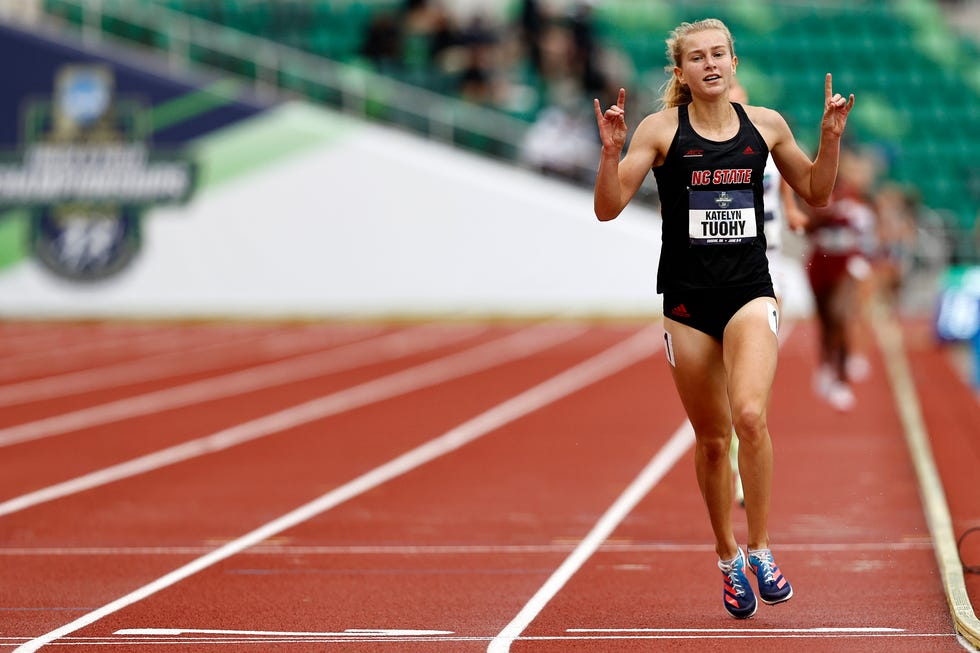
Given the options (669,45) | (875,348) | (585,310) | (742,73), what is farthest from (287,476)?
(742,73)

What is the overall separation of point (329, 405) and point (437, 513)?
608cm

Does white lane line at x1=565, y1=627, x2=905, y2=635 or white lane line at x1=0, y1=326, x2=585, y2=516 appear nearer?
white lane line at x1=565, y1=627, x2=905, y2=635

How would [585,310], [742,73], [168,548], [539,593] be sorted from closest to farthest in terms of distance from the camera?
[539,593] < [168,548] < [585,310] < [742,73]

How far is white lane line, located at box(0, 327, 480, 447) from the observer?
1368cm

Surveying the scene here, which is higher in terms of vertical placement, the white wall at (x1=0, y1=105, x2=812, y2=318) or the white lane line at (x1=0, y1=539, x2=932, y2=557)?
the white wall at (x1=0, y1=105, x2=812, y2=318)

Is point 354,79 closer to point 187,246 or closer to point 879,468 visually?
point 187,246

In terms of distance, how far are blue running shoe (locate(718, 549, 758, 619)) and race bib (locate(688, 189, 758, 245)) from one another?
3.48 feet

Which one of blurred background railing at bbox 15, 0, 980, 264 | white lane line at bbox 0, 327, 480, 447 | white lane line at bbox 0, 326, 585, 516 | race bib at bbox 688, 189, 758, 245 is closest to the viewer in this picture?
race bib at bbox 688, 189, 758, 245

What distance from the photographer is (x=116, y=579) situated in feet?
23.6

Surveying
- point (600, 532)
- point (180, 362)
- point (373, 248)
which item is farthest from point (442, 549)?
point (373, 248)

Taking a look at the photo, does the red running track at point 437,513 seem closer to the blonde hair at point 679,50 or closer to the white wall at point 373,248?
the blonde hair at point 679,50

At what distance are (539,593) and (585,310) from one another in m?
19.0

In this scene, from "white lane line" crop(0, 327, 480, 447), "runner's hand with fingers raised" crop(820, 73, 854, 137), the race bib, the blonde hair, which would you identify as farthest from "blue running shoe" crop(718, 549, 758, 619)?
"white lane line" crop(0, 327, 480, 447)

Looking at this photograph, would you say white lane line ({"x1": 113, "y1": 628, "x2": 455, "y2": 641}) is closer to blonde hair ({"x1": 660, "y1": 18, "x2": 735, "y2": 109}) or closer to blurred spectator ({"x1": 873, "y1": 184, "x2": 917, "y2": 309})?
blonde hair ({"x1": 660, "y1": 18, "x2": 735, "y2": 109})
